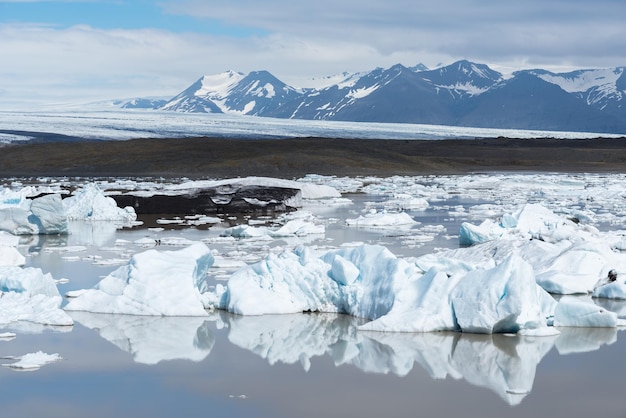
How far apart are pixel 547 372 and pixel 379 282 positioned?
1941mm

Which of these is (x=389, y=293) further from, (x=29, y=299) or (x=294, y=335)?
(x=29, y=299)

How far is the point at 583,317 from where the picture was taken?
7.35 m

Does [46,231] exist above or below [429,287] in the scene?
below

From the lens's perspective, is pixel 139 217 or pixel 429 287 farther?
pixel 139 217

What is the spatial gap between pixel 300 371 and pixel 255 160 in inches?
1277

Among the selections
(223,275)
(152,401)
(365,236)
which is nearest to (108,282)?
(223,275)

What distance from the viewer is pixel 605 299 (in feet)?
28.4

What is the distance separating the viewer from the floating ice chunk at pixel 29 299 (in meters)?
7.39

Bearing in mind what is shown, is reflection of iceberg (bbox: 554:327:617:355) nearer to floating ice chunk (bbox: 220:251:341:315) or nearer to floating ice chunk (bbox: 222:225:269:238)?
floating ice chunk (bbox: 220:251:341:315)

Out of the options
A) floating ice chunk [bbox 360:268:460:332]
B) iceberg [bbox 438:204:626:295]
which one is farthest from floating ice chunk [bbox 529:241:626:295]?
floating ice chunk [bbox 360:268:460:332]

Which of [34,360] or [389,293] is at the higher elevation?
[389,293]

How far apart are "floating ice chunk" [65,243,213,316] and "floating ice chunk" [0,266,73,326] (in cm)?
27

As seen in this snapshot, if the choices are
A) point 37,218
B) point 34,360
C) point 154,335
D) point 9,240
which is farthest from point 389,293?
point 37,218

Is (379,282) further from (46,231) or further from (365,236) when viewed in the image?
(46,231)
